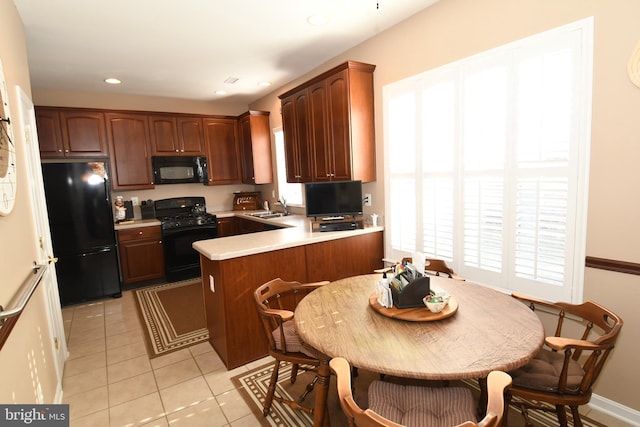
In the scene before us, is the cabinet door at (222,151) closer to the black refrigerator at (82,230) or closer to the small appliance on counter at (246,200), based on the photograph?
the small appliance on counter at (246,200)

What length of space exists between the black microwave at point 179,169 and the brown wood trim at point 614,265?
493 centimetres

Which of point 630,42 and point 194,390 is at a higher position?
point 630,42

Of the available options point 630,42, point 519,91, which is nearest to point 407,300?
point 519,91

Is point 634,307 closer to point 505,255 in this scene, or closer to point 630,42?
point 505,255

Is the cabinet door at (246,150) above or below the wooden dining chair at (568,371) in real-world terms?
above

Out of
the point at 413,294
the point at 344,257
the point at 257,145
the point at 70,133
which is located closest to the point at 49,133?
the point at 70,133

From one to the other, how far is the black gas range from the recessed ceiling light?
324 cm

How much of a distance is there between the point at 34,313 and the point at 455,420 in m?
2.32

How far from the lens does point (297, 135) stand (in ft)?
12.5

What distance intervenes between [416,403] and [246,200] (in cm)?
477

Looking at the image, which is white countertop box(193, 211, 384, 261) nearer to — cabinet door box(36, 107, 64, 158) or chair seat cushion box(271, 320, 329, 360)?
chair seat cushion box(271, 320, 329, 360)

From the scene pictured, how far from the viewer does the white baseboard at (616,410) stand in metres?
1.85

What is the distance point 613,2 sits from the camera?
1727mm

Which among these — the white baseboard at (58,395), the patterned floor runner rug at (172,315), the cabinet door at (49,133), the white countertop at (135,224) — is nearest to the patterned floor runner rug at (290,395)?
the patterned floor runner rug at (172,315)
